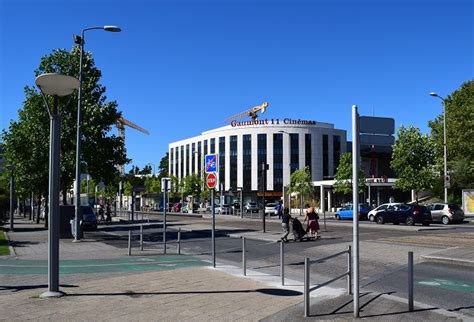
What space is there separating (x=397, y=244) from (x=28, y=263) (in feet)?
44.3

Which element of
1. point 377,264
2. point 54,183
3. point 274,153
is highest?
point 274,153

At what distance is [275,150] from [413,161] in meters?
52.6

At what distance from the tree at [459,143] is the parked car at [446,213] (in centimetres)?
1564

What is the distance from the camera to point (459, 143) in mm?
58000

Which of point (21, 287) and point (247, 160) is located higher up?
point (247, 160)

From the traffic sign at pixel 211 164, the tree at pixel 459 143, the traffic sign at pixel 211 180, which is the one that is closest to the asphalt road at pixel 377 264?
the traffic sign at pixel 211 180

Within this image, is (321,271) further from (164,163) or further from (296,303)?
(164,163)

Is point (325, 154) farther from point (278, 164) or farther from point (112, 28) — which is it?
point (112, 28)

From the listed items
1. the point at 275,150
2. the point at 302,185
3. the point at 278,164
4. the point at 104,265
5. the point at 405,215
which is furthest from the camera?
the point at 275,150

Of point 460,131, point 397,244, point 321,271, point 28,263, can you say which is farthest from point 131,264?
point 460,131

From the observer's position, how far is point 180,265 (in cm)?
1562

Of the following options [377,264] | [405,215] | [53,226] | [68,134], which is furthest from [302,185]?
[53,226]

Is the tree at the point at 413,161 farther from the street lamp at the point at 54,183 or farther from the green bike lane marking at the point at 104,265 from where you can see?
the street lamp at the point at 54,183

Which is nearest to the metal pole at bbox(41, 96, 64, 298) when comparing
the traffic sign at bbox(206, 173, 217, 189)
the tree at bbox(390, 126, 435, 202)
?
the traffic sign at bbox(206, 173, 217, 189)
